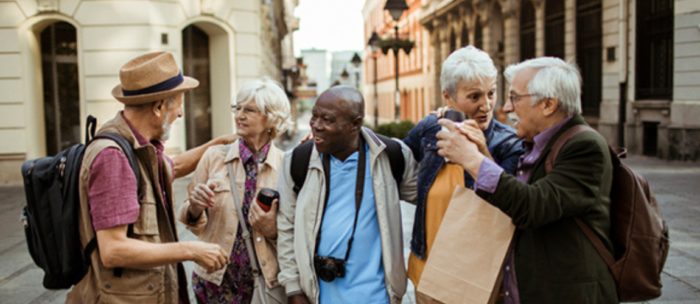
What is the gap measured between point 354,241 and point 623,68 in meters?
16.3

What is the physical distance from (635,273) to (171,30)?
11.7 m

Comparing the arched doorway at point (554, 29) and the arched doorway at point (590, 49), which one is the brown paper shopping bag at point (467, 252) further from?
the arched doorway at point (554, 29)

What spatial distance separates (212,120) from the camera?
14164mm

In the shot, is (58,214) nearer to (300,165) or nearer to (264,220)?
(264,220)

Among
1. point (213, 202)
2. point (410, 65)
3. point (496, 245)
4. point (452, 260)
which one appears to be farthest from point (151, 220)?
point (410, 65)

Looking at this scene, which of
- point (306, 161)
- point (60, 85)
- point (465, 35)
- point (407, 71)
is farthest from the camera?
point (407, 71)

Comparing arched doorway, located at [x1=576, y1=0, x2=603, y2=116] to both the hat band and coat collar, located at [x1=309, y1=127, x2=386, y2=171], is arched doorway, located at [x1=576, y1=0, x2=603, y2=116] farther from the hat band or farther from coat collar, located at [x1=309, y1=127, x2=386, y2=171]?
the hat band

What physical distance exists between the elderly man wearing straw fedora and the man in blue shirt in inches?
18.5

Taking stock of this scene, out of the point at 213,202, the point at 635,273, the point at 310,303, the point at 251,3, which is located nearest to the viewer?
the point at 635,273

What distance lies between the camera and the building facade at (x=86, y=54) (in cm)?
1212

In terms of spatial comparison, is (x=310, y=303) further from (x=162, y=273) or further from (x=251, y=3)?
(x=251, y=3)

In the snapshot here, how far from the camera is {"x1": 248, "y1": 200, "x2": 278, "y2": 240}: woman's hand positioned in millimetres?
3023

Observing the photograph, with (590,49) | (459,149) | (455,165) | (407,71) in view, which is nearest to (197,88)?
(455,165)

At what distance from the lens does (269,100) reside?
349cm
